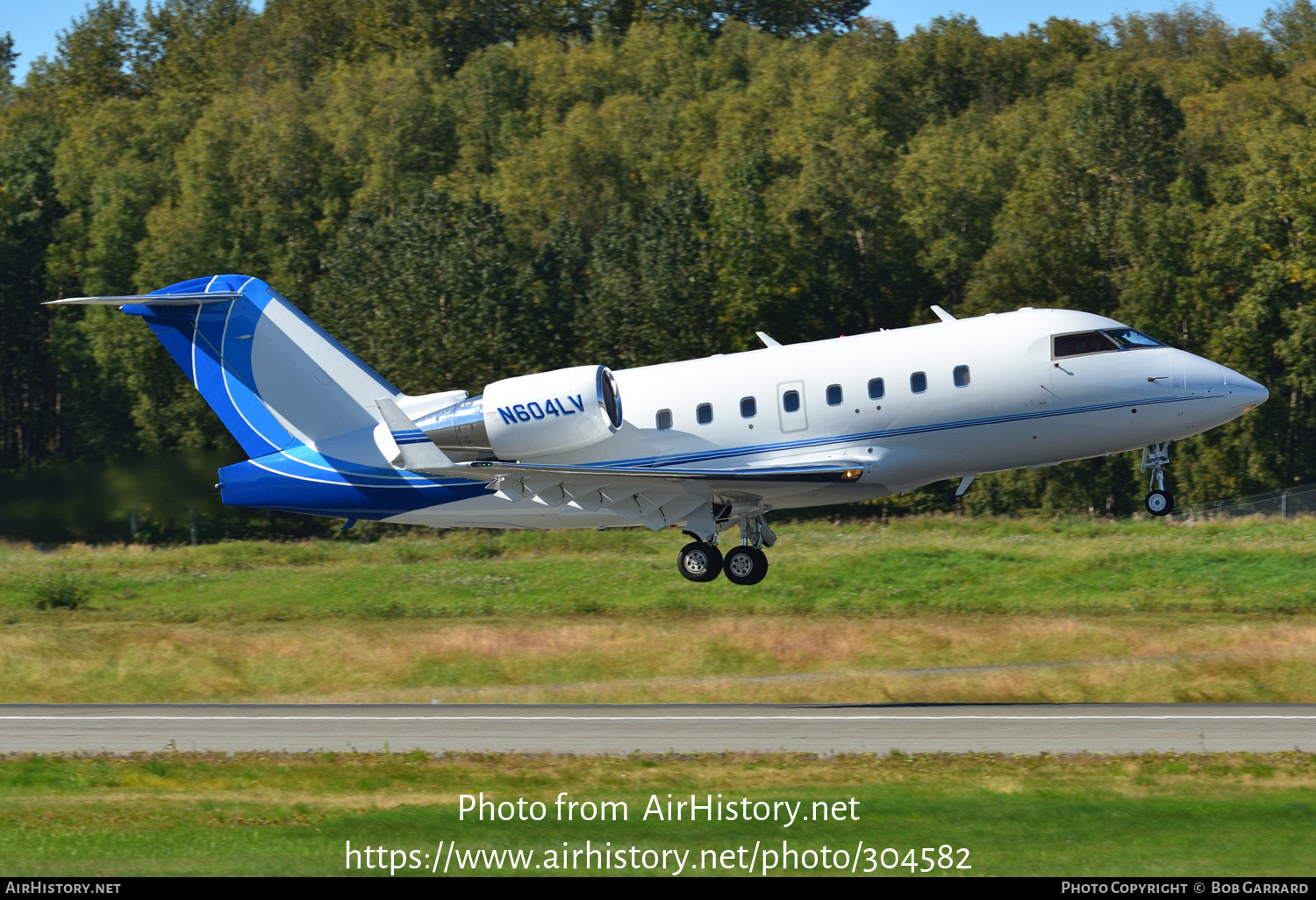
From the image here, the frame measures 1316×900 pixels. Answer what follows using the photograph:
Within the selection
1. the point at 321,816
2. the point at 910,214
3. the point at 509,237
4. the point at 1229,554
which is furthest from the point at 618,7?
the point at 321,816

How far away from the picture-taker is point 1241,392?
84.4ft

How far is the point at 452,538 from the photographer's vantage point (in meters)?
52.2

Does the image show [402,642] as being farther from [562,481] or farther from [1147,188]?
[1147,188]

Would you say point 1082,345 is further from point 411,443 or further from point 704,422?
point 411,443

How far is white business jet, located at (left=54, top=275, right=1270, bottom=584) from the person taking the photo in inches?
1012

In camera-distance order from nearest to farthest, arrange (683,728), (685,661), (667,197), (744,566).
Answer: (683,728)
(744,566)
(685,661)
(667,197)

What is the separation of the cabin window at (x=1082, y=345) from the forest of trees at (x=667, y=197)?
2849 centimetres

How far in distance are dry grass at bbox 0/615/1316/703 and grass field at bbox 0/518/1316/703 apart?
2.9 inches

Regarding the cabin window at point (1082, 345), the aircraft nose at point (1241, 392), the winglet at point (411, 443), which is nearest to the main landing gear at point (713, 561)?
the winglet at point (411, 443)

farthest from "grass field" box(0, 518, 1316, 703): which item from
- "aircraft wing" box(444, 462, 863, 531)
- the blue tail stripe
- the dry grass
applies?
the blue tail stripe

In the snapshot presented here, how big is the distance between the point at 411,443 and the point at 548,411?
2479mm

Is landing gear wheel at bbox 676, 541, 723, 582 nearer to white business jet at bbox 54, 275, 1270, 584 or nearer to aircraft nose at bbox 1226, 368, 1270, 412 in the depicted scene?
white business jet at bbox 54, 275, 1270, 584

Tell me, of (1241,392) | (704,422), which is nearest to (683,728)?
(704,422)

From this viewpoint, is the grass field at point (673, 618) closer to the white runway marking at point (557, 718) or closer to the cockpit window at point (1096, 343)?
the white runway marking at point (557, 718)
